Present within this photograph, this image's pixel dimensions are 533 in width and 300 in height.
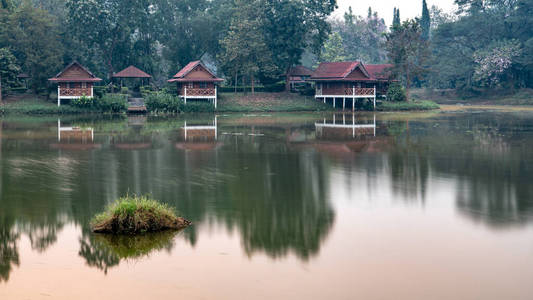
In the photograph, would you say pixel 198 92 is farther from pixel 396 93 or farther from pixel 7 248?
pixel 7 248

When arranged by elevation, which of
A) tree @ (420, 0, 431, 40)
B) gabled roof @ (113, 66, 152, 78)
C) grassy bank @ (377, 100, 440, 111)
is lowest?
grassy bank @ (377, 100, 440, 111)

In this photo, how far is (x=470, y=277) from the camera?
1165 cm

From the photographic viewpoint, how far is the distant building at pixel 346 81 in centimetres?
6881

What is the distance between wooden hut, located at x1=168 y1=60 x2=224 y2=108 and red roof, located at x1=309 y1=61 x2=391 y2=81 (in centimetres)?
1191

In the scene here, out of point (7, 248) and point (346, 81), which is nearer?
point (7, 248)

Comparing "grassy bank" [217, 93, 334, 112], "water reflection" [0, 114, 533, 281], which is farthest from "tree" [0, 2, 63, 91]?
"water reflection" [0, 114, 533, 281]

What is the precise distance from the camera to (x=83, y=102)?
60938mm

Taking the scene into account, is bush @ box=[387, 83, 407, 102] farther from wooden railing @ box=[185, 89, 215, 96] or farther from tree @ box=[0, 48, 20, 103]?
tree @ box=[0, 48, 20, 103]

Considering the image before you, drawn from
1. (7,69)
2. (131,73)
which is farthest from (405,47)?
(7,69)

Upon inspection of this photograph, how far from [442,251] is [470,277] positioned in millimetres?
1731

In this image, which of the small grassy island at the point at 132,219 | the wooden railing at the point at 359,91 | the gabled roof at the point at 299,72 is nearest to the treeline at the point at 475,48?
the wooden railing at the point at 359,91

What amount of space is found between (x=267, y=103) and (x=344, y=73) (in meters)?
9.06

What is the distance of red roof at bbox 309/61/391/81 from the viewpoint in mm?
68688

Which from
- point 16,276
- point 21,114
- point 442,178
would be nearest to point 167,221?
point 16,276
